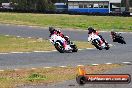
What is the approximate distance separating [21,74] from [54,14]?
51.0 m

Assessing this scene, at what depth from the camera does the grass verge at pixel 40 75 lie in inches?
472

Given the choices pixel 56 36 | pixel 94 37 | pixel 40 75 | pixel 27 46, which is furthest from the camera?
pixel 27 46

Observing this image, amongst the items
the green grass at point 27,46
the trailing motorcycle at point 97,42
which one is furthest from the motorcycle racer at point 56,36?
the trailing motorcycle at point 97,42

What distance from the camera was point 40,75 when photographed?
1320 centimetres

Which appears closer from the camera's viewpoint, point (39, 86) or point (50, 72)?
point (39, 86)

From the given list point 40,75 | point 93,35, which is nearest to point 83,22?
point 93,35

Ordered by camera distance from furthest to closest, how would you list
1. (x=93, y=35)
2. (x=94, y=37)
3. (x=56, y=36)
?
1. (x=94, y=37)
2. (x=93, y=35)
3. (x=56, y=36)

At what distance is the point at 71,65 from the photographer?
53.9ft

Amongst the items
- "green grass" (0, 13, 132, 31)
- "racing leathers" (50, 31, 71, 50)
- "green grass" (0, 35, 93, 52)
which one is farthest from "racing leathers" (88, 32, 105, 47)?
"green grass" (0, 13, 132, 31)

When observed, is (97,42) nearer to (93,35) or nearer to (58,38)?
(93,35)

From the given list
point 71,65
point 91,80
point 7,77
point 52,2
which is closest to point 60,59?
point 71,65

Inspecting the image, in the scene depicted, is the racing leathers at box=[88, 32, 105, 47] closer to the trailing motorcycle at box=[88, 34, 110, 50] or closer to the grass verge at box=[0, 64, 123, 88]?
the trailing motorcycle at box=[88, 34, 110, 50]

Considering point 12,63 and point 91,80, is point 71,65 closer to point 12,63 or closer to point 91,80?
point 12,63

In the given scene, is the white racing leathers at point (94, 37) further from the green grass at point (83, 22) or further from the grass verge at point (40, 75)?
the green grass at point (83, 22)
